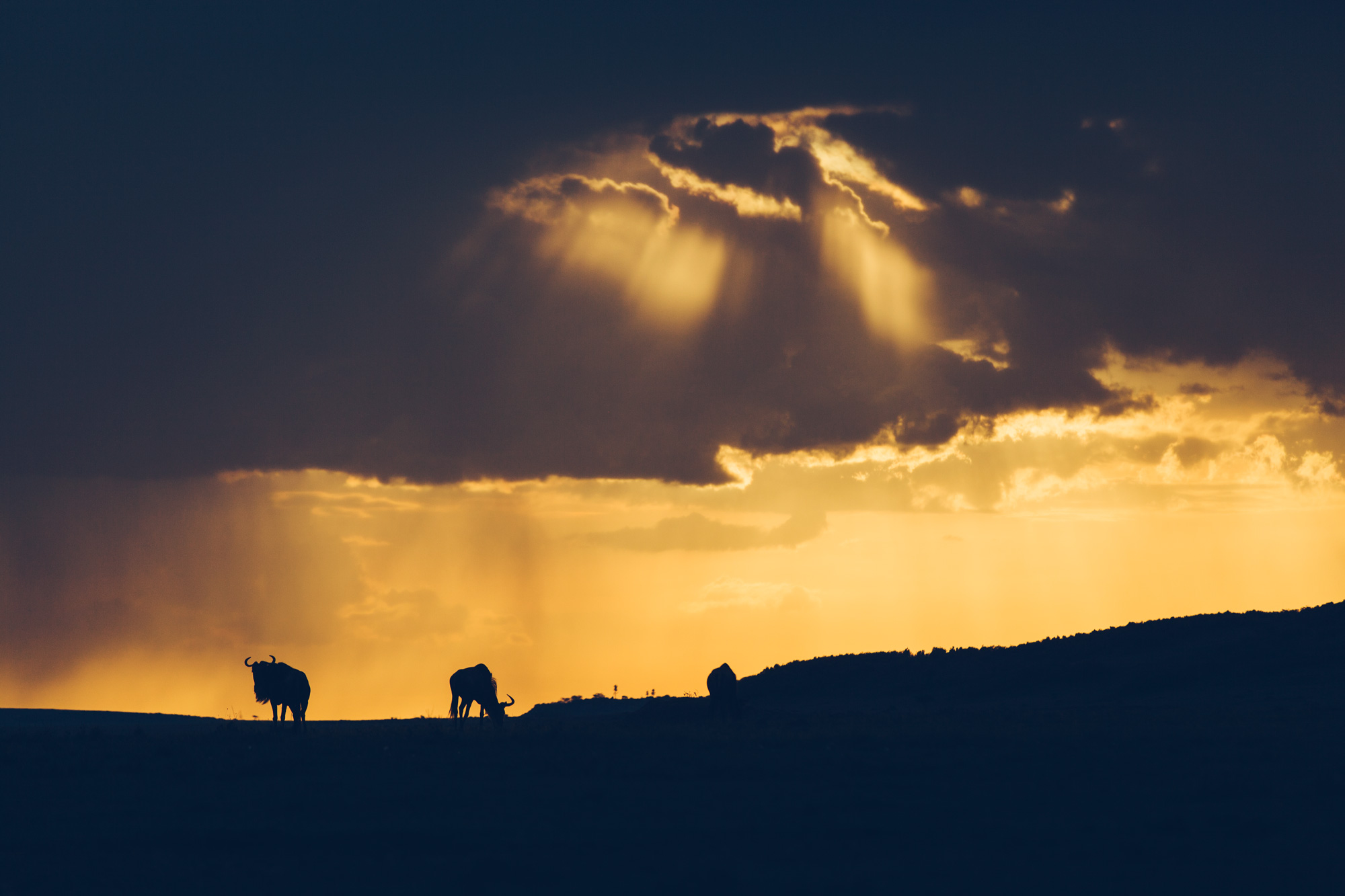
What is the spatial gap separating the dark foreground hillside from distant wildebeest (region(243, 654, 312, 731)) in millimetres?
8587

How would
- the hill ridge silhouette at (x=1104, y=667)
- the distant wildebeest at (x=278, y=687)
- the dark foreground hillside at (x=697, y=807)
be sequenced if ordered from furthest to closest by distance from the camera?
the hill ridge silhouette at (x=1104, y=667)
the distant wildebeest at (x=278, y=687)
the dark foreground hillside at (x=697, y=807)

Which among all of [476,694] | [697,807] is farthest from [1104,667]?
[697,807]

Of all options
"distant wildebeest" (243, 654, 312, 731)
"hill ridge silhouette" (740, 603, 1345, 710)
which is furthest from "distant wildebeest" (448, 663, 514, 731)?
"hill ridge silhouette" (740, 603, 1345, 710)

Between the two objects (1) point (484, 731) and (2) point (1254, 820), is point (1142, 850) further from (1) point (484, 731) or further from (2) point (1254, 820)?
(1) point (484, 731)

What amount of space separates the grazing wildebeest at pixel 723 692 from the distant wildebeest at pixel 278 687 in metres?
15.2

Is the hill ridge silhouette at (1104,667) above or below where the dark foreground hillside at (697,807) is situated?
above

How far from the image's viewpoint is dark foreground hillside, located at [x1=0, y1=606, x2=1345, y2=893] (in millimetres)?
17266

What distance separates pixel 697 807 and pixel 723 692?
26717 mm

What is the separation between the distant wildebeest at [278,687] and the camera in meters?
44.3

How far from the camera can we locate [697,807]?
2177cm

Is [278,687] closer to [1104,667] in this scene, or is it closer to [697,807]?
[697,807]

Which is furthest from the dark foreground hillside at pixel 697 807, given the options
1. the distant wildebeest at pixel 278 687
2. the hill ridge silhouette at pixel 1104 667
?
the hill ridge silhouette at pixel 1104 667

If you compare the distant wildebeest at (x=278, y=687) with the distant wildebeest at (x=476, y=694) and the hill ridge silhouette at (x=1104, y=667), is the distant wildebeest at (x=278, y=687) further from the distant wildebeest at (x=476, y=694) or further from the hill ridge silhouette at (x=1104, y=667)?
the hill ridge silhouette at (x=1104, y=667)

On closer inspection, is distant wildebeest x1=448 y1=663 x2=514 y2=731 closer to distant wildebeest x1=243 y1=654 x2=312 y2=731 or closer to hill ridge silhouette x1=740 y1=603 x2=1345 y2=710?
distant wildebeest x1=243 y1=654 x2=312 y2=731
